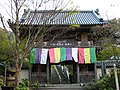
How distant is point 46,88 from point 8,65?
420cm

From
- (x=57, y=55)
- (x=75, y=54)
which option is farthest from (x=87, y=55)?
(x=57, y=55)

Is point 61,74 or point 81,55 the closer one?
Answer: point 81,55

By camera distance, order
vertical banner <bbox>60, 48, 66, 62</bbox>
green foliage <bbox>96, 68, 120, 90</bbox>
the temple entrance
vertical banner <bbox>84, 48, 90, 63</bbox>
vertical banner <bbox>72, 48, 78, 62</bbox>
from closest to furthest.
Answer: green foliage <bbox>96, 68, 120, 90</bbox>, vertical banner <bbox>72, 48, 78, 62</bbox>, vertical banner <bbox>84, 48, 90, 63</bbox>, vertical banner <bbox>60, 48, 66, 62</bbox>, the temple entrance

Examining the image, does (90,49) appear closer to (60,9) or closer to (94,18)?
(94,18)

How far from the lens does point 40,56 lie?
20.8m

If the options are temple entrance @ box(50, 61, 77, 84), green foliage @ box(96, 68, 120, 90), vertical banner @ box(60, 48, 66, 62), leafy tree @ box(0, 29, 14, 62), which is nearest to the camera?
green foliage @ box(96, 68, 120, 90)

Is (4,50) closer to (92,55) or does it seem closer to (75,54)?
(75,54)

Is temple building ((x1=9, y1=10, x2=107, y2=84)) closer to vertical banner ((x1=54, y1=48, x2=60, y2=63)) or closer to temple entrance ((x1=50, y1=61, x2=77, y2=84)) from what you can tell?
vertical banner ((x1=54, y1=48, x2=60, y2=63))

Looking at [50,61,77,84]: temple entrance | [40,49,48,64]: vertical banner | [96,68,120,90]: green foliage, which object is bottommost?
[96,68,120,90]: green foliage

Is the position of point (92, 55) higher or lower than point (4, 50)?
lower

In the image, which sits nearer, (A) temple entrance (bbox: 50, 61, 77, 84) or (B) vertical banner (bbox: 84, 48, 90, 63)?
(B) vertical banner (bbox: 84, 48, 90, 63)

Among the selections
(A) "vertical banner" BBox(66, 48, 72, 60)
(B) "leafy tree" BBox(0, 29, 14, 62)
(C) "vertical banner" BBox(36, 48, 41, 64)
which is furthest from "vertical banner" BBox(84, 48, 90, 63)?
(B) "leafy tree" BBox(0, 29, 14, 62)

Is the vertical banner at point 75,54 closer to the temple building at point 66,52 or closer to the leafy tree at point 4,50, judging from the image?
the temple building at point 66,52

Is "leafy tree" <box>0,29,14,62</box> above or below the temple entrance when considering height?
above
